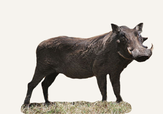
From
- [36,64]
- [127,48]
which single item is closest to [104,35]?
[127,48]

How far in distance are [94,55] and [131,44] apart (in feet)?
2.60

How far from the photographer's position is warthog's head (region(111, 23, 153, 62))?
593 cm

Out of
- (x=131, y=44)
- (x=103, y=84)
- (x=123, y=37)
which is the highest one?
(x=123, y=37)

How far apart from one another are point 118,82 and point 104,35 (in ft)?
3.23

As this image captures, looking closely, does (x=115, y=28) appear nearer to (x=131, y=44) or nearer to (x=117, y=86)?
(x=131, y=44)

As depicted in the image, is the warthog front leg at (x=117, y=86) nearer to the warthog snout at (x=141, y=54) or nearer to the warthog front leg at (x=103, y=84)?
the warthog front leg at (x=103, y=84)

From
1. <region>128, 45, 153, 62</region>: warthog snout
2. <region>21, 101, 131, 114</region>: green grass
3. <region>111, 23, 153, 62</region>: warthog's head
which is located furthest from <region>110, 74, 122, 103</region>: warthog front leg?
<region>128, 45, 153, 62</region>: warthog snout

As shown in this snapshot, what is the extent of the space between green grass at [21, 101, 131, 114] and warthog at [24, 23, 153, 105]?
0.63 feet

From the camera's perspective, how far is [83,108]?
254 inches

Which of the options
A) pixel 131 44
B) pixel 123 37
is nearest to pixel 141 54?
pixel 131 44

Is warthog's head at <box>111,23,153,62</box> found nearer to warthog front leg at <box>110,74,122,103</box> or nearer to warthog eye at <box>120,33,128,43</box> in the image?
warthog eye at <box>120,33,128,43</box>

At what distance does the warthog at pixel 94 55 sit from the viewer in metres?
6.16

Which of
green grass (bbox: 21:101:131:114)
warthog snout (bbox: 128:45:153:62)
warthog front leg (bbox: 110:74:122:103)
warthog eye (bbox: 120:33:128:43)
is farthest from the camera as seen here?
warthog front leg (bbox: 110:74:122:103)

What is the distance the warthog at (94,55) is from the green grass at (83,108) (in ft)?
0.63
